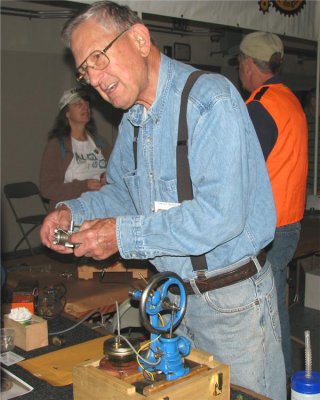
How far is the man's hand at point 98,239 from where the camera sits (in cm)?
132

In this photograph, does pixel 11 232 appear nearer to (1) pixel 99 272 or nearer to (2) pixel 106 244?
(1) pixel 99 272

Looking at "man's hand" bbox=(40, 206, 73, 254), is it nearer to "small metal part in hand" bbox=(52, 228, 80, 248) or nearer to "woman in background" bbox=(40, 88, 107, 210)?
"small metal part in hand" bbox=(52, 228, 80, 248)

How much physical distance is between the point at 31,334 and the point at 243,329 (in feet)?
2.01

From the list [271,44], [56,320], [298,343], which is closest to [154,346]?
[56,320]

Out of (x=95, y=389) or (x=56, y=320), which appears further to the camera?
(x=56, y=320)

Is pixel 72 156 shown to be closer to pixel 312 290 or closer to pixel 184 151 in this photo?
pixel 312 290

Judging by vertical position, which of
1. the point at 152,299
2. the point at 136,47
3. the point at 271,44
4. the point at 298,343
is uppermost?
the point at 271,44

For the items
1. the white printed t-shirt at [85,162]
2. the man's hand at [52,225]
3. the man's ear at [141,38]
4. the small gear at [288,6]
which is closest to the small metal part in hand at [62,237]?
the man's hand at [52,225]

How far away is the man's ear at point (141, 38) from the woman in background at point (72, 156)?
2.05 meters

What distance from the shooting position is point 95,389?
1.16 meters

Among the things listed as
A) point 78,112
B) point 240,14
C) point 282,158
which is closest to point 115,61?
point 282,158

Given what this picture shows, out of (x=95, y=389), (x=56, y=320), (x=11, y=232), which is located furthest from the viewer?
(x=11, y=232)

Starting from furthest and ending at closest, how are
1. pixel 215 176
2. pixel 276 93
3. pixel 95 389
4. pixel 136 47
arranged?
pixel 276 93 → pixel 136 47 → pixel 215 176 → pixel 95 389

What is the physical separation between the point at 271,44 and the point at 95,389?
7.04ft
